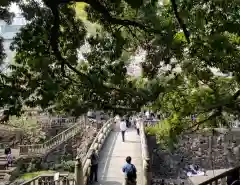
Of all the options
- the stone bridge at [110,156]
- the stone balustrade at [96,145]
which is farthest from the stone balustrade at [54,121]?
the stone balustrade at [96,145]

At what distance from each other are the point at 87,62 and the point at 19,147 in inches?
654

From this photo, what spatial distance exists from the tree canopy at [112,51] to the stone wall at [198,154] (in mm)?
17560

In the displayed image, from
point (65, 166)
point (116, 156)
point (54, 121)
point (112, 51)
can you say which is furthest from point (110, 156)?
point (54, 121)

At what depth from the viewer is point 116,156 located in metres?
19.7

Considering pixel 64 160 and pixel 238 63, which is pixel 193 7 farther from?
pixel 64 160

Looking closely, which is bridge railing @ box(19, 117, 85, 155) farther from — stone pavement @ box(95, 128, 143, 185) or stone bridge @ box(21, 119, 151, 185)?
stone pavement @ box(95, 128, 143, 185)

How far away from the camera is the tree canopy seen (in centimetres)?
793

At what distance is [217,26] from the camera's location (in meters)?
8.78

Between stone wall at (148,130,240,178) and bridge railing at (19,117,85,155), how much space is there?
5093 mm

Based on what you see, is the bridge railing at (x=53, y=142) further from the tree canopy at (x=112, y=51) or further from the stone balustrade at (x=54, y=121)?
the tree canopy at (x=112, y=51)

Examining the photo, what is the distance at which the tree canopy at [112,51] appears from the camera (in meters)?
7.93

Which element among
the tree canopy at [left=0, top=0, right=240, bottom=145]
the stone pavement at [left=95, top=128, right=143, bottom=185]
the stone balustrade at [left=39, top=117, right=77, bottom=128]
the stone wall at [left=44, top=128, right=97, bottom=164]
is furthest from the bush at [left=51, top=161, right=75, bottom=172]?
the tree canopy at [left=0, top=0, right=240, bottom=145]

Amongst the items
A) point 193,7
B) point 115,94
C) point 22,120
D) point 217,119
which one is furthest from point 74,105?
point 22,120

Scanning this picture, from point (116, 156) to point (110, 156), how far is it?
0.89ft
